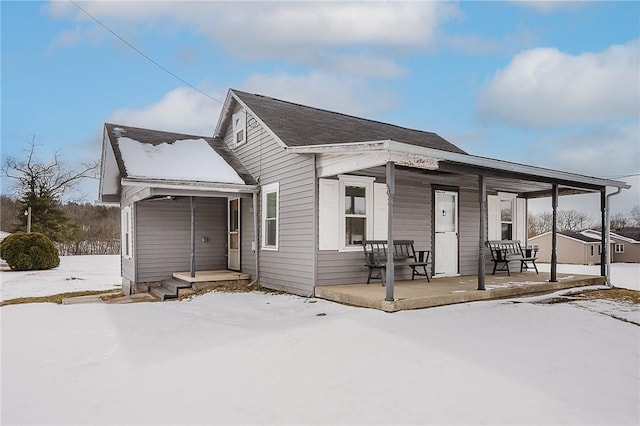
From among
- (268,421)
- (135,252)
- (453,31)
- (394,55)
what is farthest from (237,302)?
(394,55)

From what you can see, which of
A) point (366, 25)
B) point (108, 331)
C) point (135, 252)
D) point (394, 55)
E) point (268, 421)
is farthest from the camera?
point (394, 55)

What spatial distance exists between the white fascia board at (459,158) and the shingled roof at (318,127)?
1.27 m

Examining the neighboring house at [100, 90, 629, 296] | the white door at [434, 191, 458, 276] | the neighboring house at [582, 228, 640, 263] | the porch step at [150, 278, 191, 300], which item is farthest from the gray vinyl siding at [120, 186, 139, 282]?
the neighboring house at [582, 228, 640, 263]

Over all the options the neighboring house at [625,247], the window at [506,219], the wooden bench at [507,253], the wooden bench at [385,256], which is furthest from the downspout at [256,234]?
the neighboring house at [625,247]

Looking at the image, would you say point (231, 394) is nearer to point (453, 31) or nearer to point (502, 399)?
point (502, 399)

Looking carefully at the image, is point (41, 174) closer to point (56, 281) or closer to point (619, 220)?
point (56, 281)

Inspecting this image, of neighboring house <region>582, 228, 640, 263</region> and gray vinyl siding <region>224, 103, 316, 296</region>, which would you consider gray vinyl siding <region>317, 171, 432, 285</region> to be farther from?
neighboring house <region>582, 228, 640, 263</region>

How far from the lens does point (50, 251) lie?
18766 millimetres

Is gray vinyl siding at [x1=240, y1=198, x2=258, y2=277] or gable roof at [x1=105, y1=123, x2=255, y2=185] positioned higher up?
gable roof at [x1=105, y1=123, x2=255, y2=185]

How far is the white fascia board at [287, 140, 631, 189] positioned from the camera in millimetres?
6117

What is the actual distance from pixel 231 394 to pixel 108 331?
2974 millimetres

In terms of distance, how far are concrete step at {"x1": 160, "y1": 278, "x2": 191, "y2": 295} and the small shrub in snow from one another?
38.1 ft

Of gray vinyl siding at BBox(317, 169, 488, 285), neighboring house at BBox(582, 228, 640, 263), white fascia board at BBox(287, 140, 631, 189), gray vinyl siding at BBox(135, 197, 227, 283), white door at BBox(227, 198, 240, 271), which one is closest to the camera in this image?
white fascia board at BBox(287, 140, 631, 189)

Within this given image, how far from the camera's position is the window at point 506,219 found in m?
11.1
